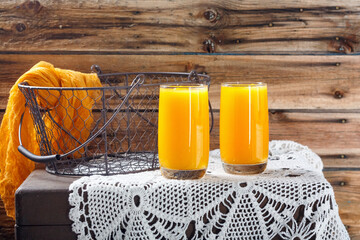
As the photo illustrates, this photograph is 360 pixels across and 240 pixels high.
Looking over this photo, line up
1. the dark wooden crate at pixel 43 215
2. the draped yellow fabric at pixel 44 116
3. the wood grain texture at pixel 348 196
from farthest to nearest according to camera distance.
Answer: the wood grain texture at pixel 348 196, the draped yellow fabric at pixel 44 116, the dark wooden crate at pixel 43 215

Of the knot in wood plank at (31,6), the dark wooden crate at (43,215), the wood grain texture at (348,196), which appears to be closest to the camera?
the dark wooden crate at (43,215)

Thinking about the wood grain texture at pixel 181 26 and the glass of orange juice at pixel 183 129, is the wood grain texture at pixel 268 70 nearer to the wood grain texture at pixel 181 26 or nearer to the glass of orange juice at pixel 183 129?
the wood grain texture at pixel 181 26

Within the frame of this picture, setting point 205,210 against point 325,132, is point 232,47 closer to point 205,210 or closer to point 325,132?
point 325,132

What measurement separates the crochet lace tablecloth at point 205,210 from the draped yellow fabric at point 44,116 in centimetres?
17

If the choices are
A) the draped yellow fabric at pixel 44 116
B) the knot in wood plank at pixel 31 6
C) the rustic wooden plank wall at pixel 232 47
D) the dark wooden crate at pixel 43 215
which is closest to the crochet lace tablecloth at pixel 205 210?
the dark wooden crate at pixel 43 215

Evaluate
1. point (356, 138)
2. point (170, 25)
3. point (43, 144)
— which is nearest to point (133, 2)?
point (170, 25)

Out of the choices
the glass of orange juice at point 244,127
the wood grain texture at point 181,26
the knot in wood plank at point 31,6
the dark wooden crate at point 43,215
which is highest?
the knot in wood plank at point 31,6

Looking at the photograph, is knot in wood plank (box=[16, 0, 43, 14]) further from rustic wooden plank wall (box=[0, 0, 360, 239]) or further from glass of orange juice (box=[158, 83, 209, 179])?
glass of orange juice (box=[158, 83, 209, 179])

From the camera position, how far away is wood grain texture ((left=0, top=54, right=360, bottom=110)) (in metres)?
1.21

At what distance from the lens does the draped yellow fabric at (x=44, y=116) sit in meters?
0.90

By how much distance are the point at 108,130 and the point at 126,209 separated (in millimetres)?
445

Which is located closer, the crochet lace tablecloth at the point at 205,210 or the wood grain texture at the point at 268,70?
the crochet lace tablecloth at the point at 205,210

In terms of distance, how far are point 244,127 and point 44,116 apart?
1.39ft

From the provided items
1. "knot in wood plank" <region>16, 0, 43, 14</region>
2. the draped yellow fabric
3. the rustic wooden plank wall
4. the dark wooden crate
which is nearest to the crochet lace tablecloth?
the dark wooden crate
